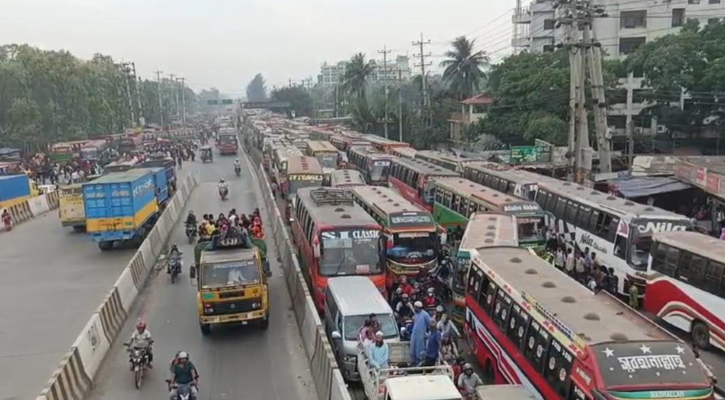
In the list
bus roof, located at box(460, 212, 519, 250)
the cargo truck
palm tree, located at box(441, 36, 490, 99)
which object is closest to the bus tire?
bus roof, located at box(460, 212, 519, 250)

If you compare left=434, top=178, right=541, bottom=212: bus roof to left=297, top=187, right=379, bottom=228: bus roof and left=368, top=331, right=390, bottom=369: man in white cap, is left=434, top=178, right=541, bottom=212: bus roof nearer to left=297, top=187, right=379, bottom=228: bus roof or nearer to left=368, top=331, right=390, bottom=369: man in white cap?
left=297, top=187, right=379, bottom=228: bus roof

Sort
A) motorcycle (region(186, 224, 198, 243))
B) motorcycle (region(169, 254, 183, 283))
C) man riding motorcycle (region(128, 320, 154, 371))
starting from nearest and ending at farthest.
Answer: man riding motorcycle (region(128, 320, 154, 371)) → motorcycle (region(169, 254, 183, 283)) → motorcycle (region(186, 224, 198, 243))

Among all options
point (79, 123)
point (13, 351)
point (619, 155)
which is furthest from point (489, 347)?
point (79, 123)

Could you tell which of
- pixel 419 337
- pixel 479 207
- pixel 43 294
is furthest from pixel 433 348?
pixel 43 294

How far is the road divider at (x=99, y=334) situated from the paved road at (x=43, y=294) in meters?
1.08

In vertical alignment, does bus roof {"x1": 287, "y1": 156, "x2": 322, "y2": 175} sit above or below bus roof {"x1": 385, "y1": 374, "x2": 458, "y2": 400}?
above

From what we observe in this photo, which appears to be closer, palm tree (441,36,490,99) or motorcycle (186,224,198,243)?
motorcycle (186,224,198,243)

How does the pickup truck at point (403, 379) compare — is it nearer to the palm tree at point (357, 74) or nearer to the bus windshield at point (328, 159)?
the bus windshield at point (328, 159)

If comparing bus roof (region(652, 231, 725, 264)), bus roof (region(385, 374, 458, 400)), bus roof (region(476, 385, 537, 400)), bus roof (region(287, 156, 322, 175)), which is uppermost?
bus roof (region(287, 156, 322, 175))

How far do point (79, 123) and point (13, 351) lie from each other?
62852 millimetres

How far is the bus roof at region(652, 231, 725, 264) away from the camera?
14544 millimetres

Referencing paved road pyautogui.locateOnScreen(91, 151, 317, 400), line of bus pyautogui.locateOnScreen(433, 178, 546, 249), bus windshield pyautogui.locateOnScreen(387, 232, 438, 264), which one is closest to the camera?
paved road pyautogui.locateOnScreen(91, 151, 317, 400)

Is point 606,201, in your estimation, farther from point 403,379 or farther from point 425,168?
point 403,379

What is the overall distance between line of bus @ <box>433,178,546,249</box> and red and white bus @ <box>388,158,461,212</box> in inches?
34.5
